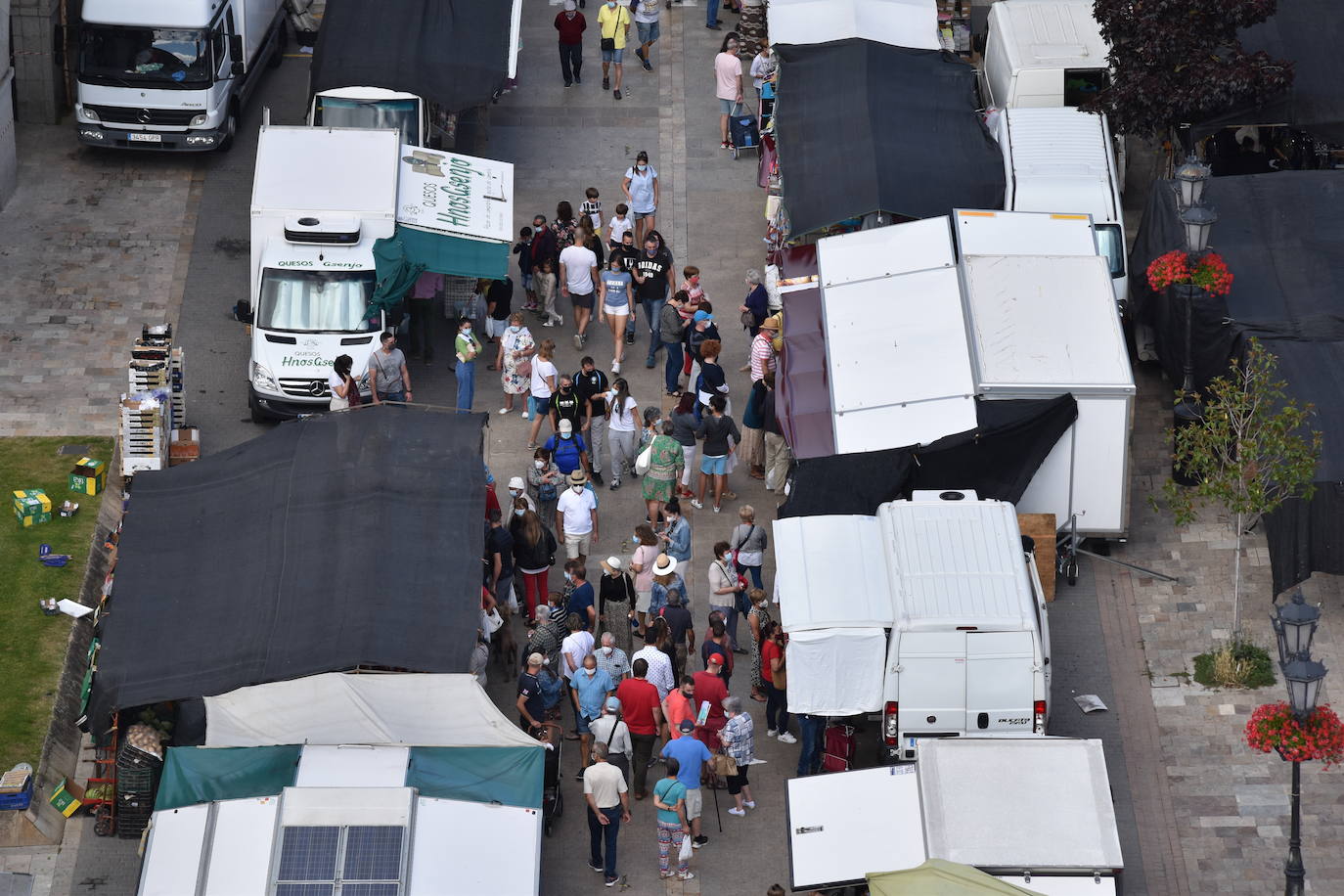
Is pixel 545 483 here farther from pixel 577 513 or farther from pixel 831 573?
pixel 831 573

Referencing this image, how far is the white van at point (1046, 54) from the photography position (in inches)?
1334

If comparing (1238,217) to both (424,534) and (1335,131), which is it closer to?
(1335,131)

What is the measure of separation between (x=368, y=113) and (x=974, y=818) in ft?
52.4

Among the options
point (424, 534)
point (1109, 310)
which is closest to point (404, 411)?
point (424, 534)

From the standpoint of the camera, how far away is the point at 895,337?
27.4 metres

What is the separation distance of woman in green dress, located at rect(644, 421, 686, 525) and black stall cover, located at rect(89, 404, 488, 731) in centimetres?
223

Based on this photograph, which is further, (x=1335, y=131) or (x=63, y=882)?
(x=1335, y=131)

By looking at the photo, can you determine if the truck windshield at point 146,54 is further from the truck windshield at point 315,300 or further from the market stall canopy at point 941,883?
the market stall canopy at point 941,883

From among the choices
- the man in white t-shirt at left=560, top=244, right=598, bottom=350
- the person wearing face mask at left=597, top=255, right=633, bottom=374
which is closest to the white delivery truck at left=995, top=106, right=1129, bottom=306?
the person wearing face mask at left=597, top=255, right=633, bottom=374

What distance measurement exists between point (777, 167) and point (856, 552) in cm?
1011

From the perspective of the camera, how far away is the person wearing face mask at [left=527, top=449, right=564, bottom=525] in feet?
88.1

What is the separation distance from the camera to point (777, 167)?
32.9 m

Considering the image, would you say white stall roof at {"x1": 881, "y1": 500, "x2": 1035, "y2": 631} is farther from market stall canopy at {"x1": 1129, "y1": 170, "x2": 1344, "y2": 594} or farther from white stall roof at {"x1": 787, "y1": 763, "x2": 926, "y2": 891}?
market stall canopy at {"x1": 1129, "y1": 170, "x2": 1344, "y2": 594}

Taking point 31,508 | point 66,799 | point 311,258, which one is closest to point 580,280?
point 311,258
